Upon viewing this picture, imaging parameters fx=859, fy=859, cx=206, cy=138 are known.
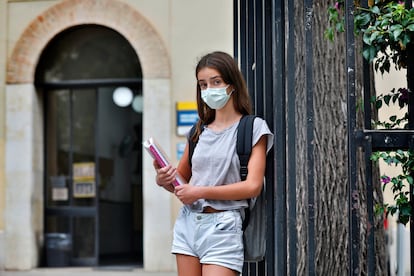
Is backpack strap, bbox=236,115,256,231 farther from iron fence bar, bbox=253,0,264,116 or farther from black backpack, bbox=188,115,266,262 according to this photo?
iron fence bar, bbox=253,0,264,116

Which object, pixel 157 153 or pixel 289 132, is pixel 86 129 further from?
pixel 289 132

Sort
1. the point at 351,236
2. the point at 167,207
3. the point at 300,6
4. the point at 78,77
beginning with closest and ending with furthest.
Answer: the point at 351,236 < the point at 300,6 < the point at 167,207 < the point at 78,77

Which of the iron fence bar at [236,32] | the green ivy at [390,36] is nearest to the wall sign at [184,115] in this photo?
the iron fence bar at [236,32]

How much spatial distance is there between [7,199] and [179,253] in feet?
33.8

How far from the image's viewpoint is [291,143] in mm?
3898

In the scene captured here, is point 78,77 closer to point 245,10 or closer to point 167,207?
point 167,207

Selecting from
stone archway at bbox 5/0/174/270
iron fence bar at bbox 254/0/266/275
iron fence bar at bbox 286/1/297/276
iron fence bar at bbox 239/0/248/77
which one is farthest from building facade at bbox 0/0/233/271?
iron fence bar at bbox 286/1/297/276

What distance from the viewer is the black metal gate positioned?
361 cm

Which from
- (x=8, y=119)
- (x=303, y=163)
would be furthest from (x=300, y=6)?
(x=8, y=119)

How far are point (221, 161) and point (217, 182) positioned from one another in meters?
0.10

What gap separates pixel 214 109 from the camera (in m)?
4.25

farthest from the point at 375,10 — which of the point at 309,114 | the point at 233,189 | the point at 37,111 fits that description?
the point at 37,111

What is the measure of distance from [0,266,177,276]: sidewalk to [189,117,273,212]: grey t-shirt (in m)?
9.05

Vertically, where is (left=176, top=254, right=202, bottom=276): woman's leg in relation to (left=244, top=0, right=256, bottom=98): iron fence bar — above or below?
below
